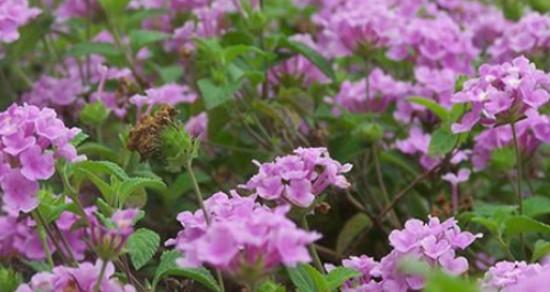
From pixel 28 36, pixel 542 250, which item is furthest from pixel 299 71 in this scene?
pixel 542 250

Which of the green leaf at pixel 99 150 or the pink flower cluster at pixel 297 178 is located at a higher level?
the pink flower cluster at pixel 297 178

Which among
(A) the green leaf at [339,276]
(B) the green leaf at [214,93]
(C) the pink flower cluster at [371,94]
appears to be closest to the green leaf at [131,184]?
(A) the green leaf at [339,276]

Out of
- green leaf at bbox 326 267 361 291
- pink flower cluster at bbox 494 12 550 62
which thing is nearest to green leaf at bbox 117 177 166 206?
green leaf at bbox 326 267 361 291

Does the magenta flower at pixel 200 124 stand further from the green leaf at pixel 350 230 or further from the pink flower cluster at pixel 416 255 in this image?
the pink flower cluster at pixel 416 255

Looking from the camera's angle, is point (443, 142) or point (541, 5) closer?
point (443, 142)

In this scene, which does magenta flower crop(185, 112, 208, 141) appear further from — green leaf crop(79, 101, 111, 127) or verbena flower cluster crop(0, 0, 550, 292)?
green leaf crop(79, 101, 111, 127)

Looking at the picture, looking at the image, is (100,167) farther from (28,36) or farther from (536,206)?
(28,36)

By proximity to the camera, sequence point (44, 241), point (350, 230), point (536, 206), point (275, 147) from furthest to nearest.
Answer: point (275, 147) < point (350, 230) < point (536, 206) < point (44, 241)
